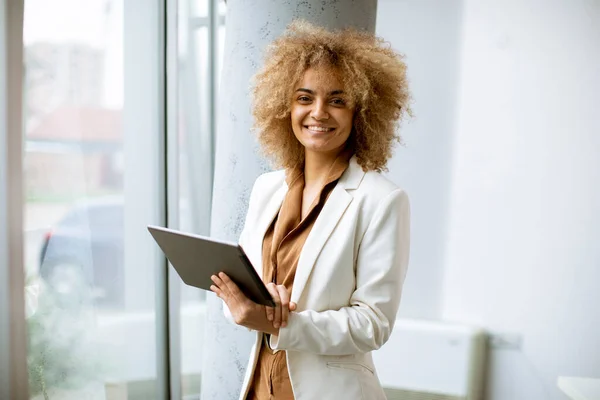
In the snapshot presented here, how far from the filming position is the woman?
4.74ft

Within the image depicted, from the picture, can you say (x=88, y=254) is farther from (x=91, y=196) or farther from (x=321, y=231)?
(x=321, y=231)

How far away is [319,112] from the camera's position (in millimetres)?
1524

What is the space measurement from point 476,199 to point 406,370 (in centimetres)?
99

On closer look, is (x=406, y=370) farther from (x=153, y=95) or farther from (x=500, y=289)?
(x=153, y=95)

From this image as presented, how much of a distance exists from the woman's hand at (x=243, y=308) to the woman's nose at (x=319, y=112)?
444mm

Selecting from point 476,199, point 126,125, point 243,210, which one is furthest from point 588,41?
point 126,125

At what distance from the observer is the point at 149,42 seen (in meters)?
3.01

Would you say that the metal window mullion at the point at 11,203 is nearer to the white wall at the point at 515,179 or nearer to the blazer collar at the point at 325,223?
the blazer collar at the point at 325,223

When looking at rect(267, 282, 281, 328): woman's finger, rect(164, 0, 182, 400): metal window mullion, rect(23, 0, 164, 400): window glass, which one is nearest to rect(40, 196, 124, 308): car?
rect(23, 0, 164, 400): window glass

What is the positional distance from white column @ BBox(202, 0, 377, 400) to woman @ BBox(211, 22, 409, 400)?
53 centimetres

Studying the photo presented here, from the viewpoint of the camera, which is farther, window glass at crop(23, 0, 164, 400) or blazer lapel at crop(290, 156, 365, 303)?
window glass at crop(23, 0, 164, 400)

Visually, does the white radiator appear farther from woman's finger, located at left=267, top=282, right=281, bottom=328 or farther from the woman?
woman's finger, located at left=267, top=282, right=281, bottom=328

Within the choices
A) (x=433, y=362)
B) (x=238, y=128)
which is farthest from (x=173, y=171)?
(x=433, y=362)

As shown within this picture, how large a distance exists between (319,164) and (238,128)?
0.74 meters
